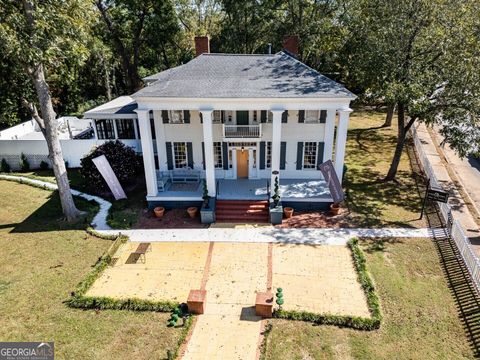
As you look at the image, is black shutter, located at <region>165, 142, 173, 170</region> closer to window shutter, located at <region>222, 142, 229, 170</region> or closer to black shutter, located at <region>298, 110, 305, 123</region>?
window shutter, located at <region>222, 142, 229, 170</region>

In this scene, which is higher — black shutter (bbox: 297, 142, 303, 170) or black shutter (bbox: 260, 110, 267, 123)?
black shutter (bbox: 260, 110, 267, 123)

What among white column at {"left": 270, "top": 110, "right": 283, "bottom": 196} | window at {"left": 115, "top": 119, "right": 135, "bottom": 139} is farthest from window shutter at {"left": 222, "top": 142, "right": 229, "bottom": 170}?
window at {"left": 115, "top": 119, "right": 135, "bottom": 139}

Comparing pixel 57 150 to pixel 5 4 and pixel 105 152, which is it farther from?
pixel 5 4

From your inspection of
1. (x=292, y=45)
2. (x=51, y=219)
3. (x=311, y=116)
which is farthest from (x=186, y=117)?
(x=51, y=219)

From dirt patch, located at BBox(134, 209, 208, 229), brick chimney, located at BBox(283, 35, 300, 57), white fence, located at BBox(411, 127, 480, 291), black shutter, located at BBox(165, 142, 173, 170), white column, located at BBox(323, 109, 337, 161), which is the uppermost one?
brick chimney, located at BBox(283, 35, 300, 57)

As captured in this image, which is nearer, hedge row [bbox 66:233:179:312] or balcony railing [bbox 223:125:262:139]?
hedge row [bbox 66:233:179:312]

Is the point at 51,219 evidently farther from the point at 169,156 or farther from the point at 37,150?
the point at 37,150

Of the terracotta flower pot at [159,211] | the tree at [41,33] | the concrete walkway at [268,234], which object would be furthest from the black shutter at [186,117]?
the concrete walkway at [268,234]
